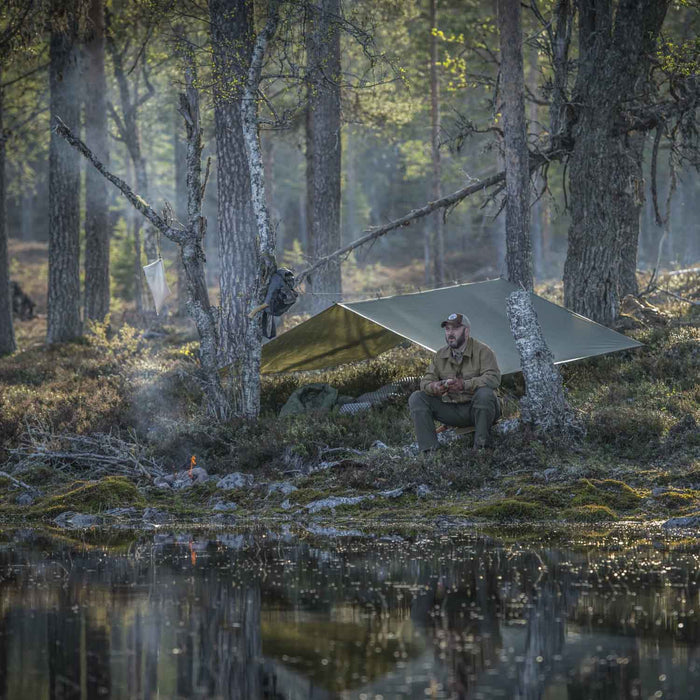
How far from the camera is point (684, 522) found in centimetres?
745

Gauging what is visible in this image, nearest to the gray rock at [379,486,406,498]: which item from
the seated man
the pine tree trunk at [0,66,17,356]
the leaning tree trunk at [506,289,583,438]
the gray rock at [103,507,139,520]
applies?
the seated man

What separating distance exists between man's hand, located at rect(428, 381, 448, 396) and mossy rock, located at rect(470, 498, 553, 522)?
4.84 feet

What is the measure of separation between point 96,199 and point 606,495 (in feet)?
45.4

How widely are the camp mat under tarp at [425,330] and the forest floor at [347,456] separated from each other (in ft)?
1.11

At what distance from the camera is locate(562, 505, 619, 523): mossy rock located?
7.85 m

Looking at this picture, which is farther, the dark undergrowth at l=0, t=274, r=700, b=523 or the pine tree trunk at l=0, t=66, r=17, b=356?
the pine tree trunk at l=0, t=66, r=17, b=356

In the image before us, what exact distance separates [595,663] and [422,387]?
5.39 metres

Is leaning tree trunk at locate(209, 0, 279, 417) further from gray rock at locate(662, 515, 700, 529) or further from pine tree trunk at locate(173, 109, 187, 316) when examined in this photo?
pine tree trunk at locate(173, 109, 187, 316)

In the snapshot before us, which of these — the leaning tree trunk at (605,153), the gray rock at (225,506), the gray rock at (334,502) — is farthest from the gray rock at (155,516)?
the leaning tree trunk at (605,153)

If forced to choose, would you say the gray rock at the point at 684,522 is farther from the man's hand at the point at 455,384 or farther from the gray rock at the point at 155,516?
the gray rock at the point at 155,516

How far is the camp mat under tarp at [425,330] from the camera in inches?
446

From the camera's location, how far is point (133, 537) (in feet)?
25.2

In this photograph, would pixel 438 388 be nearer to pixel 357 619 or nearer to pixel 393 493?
pixel 393 493

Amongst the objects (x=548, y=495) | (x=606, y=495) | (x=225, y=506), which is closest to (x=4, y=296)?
(x=225, y=506)
